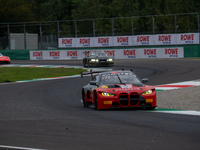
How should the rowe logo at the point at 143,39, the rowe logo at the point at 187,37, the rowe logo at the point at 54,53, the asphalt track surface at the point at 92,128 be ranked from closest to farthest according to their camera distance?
the asphalt track surface at the point at 92,128 → the rowe logo at the point at 187,37 → the rowe logo at the point at 143,39 → the rowe logo at the point at 54,53

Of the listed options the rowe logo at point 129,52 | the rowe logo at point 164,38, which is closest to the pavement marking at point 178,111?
Answer: the rowe logo at point 164,38

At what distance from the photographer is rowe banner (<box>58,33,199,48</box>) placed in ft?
143

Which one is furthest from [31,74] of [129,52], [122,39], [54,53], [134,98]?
[134,98]

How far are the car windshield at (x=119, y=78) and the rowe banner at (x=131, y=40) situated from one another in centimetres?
3111

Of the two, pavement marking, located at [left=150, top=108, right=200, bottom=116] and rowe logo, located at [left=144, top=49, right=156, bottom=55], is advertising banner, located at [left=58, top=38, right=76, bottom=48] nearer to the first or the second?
rowe logo, located at [left=144, top=49, right=156, bottom=55]

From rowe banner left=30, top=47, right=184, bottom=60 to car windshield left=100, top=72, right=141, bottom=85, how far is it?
30.5 metres

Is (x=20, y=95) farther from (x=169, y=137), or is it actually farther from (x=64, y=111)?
(x=169, y=137)

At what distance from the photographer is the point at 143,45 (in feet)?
149

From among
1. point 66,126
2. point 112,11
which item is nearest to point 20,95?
point 66,126

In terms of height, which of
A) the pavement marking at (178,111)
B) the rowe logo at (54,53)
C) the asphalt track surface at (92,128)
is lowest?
the pavement marking at (178,111)

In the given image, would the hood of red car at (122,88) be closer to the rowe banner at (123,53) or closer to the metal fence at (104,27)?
the rowe banner at (123,53)

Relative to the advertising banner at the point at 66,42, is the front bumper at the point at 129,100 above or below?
below

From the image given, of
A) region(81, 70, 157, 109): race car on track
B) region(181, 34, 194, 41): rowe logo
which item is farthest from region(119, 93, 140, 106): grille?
region(181, 34, 194, 41): rowe logo

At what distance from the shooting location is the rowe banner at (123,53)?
43562 mm
